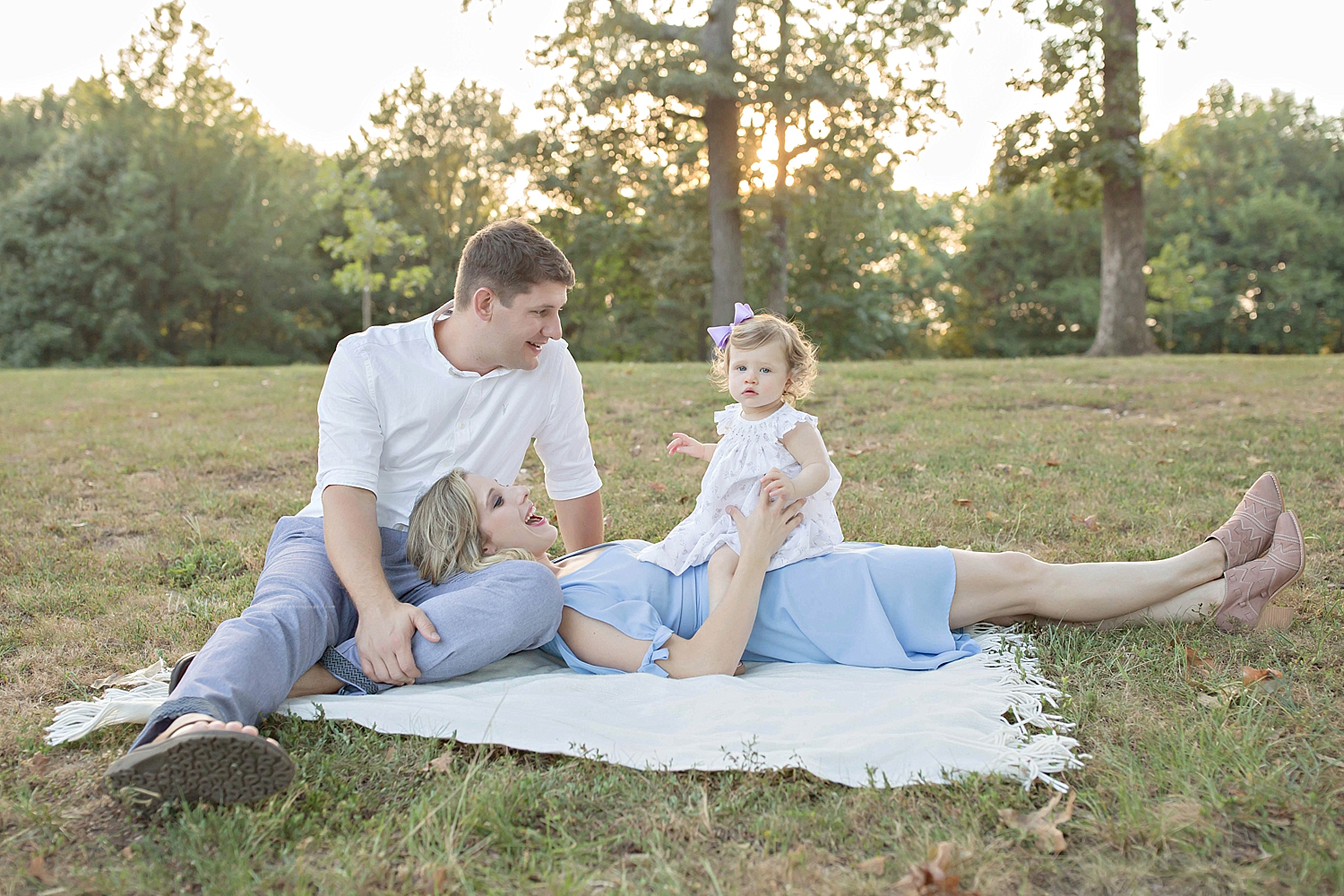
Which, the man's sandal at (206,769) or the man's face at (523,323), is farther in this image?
the man's face at (523,323)

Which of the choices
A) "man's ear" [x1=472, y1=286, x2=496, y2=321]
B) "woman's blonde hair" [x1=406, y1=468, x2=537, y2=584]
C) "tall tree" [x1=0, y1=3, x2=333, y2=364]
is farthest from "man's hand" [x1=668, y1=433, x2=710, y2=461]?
"tall tree" [x1=0, y1=3, x2=333, y2=364]

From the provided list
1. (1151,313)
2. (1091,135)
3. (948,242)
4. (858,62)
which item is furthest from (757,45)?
(948,242)

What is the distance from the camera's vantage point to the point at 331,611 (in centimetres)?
313

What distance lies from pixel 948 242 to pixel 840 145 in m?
24.5

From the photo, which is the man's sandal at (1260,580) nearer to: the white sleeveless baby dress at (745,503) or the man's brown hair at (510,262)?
the white sleeveless baby dress at (745,503)

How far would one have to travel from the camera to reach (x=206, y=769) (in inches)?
89.6

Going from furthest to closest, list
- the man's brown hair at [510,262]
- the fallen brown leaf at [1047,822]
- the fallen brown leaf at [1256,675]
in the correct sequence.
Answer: the man's brown hair at [510,262]
the fallen brown leaf at [1256,675]
the fallen brown leaf at [1047,822]

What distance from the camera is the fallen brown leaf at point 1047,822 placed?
2.17 m

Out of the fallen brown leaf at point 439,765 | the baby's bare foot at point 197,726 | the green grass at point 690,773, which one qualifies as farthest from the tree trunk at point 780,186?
the baby's bare foot at point 197,726

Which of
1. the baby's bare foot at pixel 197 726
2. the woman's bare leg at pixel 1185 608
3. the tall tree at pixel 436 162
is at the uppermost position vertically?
the tall tree at pixel 436 162

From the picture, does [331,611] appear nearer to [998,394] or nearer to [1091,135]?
[998,394]

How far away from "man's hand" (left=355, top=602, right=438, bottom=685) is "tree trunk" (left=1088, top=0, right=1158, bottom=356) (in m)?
16.2

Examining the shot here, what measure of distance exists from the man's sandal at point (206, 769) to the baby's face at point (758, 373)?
1977 mm

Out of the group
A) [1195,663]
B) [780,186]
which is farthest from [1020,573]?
[780,186]
